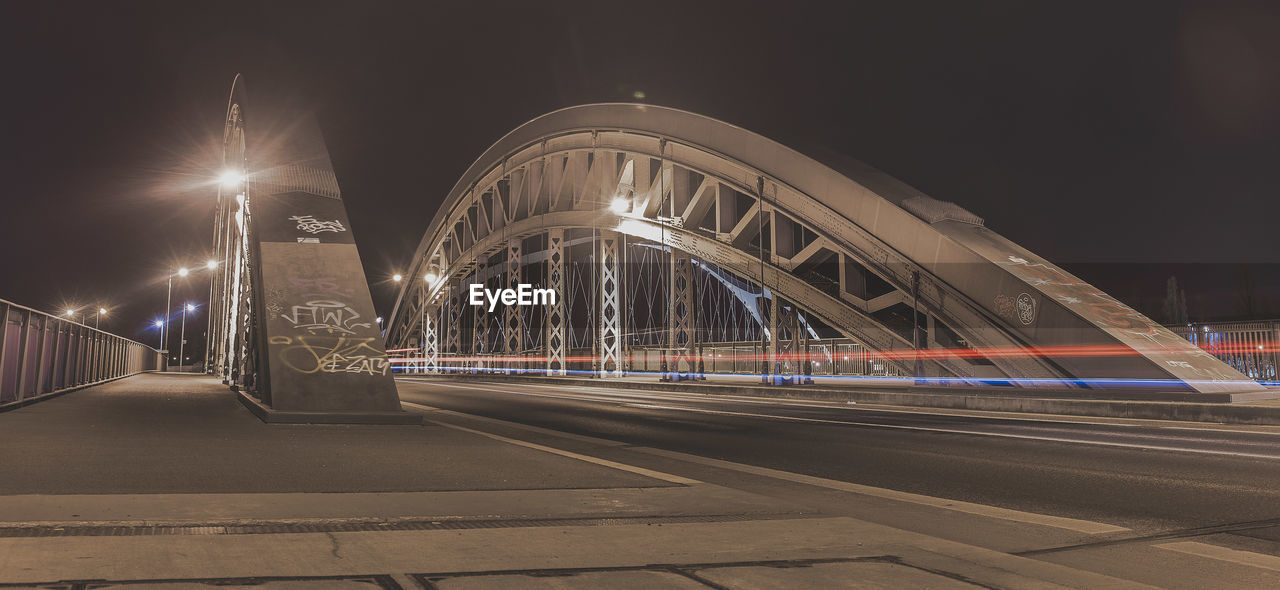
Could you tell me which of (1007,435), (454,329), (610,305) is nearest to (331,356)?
(1007,435)

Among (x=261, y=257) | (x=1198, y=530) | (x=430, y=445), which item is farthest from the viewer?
(x=261, y=257)

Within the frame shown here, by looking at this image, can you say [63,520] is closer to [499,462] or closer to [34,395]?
[499,462]

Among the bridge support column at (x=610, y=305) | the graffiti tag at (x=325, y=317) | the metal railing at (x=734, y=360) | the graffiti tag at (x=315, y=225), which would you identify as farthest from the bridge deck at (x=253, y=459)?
the bridge support column at (x=610, y=305)

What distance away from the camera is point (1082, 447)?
36.7 ft

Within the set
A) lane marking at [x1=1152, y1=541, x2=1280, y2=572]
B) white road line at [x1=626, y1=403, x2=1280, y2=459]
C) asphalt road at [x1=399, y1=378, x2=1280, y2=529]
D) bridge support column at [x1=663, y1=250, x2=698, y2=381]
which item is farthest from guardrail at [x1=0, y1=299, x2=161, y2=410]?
bridge support column at [x1=663, y1=250, x2=698, y2=381]

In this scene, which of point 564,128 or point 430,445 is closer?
point 430,445

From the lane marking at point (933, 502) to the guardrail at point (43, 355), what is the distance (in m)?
11.7

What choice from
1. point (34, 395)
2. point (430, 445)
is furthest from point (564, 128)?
point (430, 445)

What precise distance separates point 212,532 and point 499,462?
4.02 m

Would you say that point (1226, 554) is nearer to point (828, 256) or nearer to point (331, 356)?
point (331, 356)

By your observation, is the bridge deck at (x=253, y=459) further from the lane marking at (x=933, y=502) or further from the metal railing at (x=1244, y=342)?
the metal railing at (x=1244, y=342)

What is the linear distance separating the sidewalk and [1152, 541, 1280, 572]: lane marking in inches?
51.5

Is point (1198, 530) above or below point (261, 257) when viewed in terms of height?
below

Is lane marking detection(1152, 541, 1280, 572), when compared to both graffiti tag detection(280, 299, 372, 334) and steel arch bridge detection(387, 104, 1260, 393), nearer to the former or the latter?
graffiti tag detection(280, 299, 372, 334)
